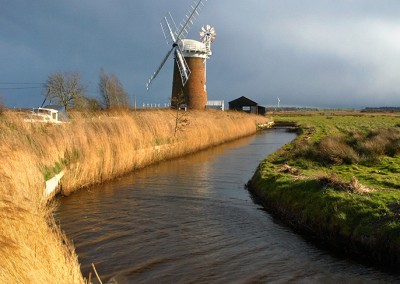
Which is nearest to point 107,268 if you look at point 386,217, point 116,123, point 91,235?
point 91,235

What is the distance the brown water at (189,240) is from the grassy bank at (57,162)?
0.85m

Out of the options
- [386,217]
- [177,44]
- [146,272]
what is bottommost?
[146,272]

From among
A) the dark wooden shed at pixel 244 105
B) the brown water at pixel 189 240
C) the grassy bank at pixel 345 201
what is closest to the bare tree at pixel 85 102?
the dark wooden shed at pixel 244 105

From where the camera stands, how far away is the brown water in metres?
6.96

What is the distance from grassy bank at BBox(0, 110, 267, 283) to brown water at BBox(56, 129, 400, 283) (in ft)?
2.78

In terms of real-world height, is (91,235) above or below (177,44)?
below

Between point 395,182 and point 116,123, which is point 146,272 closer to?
point 395,182

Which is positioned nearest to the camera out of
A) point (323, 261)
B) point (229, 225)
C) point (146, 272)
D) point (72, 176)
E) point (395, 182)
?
point (146, 272)

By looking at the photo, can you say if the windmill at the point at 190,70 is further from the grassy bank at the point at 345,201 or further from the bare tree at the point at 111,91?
the grassy bank at the point at 345,201

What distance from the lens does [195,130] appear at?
84.1ft

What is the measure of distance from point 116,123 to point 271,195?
8376mm

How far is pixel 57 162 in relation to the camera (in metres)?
12.3

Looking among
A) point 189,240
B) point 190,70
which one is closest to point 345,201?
point 189,240

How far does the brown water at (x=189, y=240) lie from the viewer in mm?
6961
